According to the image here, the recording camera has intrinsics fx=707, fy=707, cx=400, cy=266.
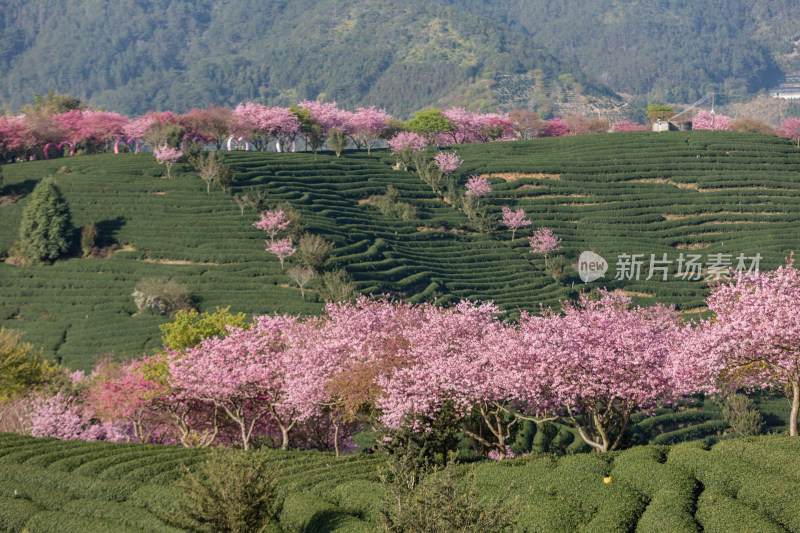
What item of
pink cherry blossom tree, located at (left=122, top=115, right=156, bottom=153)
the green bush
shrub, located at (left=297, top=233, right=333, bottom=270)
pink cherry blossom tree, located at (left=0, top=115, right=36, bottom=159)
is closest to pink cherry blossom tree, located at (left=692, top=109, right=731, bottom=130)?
shrub, located at (left=297, top=233, right=333, bottom=270)

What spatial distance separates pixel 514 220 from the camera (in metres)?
85.8

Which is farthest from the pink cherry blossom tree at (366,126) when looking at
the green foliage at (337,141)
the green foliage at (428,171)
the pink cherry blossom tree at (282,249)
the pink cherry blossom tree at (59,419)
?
the pink cherry blossom tree at (59,419)

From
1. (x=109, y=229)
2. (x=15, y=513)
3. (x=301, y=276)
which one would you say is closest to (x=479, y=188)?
(x=301, y=276)

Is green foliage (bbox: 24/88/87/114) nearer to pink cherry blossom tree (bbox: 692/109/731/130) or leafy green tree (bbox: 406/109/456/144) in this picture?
leafy green tree (bbox: 406/109/456/144)

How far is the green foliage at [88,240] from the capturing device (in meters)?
70.3

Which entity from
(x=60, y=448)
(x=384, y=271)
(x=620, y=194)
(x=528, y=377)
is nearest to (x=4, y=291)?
(x=384, y=271)

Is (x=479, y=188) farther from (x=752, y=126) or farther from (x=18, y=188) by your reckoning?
(x=752, y=126)

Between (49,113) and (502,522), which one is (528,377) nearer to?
(502,522)

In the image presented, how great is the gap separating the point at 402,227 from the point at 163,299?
105ft

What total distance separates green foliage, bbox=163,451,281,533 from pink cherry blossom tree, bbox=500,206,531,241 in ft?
234

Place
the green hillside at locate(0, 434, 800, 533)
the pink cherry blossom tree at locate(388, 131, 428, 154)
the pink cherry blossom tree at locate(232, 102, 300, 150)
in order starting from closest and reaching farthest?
the green hillside at locate(0, 434, 800, 533) < the pink cherry blossom tree at locate(388, 131, 428, 154) < the pink cherry blossom tree at locate(232, 102, 300, 150)

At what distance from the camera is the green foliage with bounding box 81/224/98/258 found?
70.3m

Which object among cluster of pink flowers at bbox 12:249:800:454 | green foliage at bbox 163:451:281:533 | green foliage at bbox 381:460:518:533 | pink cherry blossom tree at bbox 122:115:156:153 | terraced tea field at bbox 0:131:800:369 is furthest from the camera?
pink cherry blossom tree at bbox 122:115:156:153

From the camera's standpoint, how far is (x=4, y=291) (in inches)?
2547
